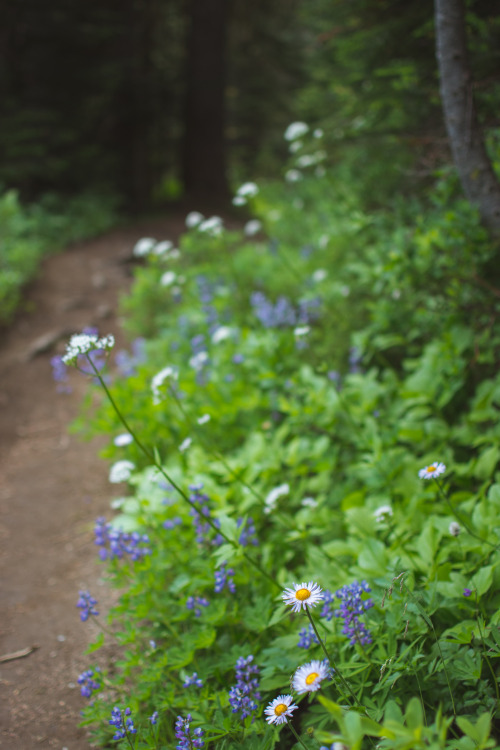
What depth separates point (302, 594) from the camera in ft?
4.76

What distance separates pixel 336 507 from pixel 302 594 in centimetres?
153

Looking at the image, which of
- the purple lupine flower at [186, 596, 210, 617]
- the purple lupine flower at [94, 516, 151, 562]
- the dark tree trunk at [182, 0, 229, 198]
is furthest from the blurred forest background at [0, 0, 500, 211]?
the purple lupine flower at [186, 596, 210, 617]

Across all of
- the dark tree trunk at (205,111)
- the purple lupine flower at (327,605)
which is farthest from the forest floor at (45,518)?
the dark tree trunk at (205,111)

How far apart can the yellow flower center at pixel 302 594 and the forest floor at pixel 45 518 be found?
49.2 inches

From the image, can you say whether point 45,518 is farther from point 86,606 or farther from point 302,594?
point 302,594

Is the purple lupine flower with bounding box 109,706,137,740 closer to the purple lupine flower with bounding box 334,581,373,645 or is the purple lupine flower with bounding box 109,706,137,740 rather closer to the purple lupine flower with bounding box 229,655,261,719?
the purple lupine flower with bounding box 229,655,261,719

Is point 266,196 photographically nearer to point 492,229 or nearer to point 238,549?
point 492,229

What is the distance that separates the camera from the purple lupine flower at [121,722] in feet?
5.57

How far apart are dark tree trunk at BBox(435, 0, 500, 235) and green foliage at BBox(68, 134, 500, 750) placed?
0.13m

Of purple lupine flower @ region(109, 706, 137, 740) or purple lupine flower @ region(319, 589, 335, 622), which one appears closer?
purple lupine flower @ region(109, 706, 137, 740)

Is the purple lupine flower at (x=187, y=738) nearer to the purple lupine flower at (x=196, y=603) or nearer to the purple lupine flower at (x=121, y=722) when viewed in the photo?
the purple lupine flower at (x=121, y=722)

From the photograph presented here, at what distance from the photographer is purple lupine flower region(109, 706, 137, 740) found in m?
1.70

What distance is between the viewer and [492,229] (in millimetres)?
2979

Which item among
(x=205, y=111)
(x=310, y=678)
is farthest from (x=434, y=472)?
(x=205, y=111)
